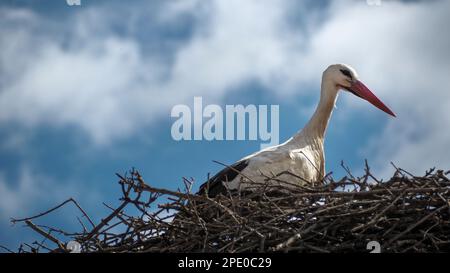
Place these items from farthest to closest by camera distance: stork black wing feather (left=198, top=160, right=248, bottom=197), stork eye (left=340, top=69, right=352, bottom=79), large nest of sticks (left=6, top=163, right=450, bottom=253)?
stork eye (left=340, top=69, right=352, bottom=79) → stork black wing feather (left=198, top=160, right=248, bottom=197) → large nest of sticks (left=6, top=163, right=450, bottom=253)

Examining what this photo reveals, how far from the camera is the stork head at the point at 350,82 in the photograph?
571cm

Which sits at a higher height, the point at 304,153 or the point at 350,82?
the point at 350,82

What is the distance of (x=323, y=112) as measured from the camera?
18.6ft

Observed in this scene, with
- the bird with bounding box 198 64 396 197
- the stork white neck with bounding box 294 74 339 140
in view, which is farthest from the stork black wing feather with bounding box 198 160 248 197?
the stork white neck with bounding box 294 74 339 140

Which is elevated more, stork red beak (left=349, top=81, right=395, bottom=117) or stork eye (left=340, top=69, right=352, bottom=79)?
stork eye (left=340, top=69, right=352, bottom=79)

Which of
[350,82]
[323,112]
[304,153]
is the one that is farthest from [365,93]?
[304,153]

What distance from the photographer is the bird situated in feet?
16.2

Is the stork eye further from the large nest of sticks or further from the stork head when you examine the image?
the large nest of sticks

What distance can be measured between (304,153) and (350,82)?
2.40ft

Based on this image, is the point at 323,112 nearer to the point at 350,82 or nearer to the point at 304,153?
the point at 350,82

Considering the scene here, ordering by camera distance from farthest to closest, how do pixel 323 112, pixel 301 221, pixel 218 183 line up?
pixel 323 112 → pixel 218 183 → pixel 301 221
